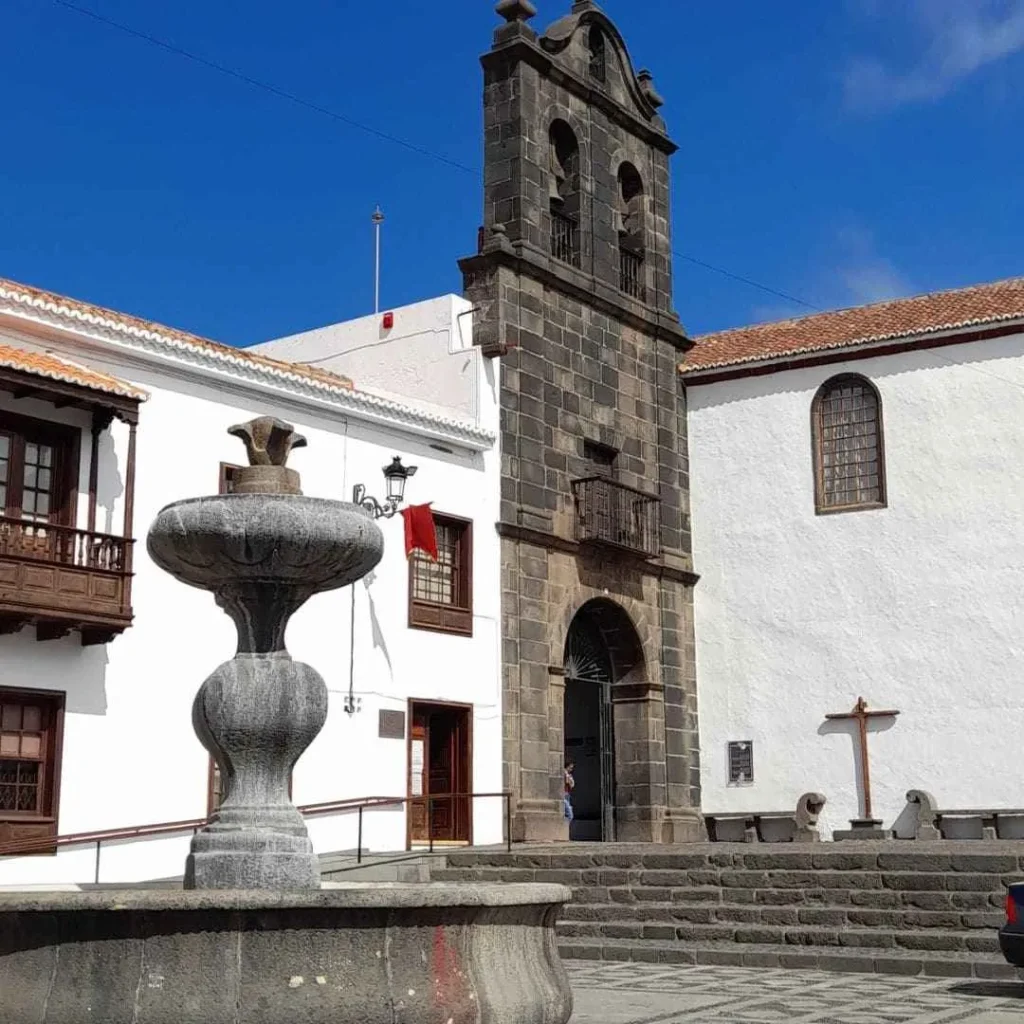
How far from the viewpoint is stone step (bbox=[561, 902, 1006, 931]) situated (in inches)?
508

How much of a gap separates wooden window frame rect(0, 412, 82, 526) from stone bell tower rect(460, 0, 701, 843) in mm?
6285

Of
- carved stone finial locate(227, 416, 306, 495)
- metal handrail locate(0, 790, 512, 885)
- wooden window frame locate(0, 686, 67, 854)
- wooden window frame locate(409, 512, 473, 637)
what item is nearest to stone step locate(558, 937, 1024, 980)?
metal handrail locate(0, 790, 512, 885)

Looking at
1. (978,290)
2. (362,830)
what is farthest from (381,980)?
(978,290)

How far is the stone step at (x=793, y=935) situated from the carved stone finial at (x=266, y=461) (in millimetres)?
6782

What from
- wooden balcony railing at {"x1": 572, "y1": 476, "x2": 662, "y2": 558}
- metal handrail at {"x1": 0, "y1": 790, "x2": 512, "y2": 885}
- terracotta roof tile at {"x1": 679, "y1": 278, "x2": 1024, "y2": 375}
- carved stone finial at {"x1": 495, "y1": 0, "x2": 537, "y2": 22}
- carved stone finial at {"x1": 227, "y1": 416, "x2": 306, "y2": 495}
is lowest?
metal handrail at {"x1": 0, "y1": 790, "x2": 512, "y2": 885}

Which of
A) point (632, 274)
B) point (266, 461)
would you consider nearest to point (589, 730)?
point (632, 274)

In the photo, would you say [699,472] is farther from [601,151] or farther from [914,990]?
[914,990]

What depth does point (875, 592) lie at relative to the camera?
21969 mm

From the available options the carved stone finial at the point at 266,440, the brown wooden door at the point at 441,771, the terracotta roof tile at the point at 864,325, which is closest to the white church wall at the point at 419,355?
the brown wooden door at the point at 441,771

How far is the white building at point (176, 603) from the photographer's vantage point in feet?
48.5

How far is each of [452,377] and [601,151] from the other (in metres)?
4.73

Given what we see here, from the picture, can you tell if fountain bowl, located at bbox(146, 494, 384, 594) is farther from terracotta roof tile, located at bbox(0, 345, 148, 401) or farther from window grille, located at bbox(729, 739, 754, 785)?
window grille, located at bbox(729, 739, 754, 785)

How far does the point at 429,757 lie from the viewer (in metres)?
19.0

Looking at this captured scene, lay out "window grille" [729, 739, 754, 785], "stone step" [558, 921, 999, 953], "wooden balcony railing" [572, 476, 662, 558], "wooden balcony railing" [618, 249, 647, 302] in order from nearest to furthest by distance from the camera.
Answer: "stone step" [558, 921, 999, 953], "wooden balcony railing" [572, 476, 662, 558], "window grille" [729, 739, 754, 785], "wooden balcony railing" [618, 249, 647, 302]
